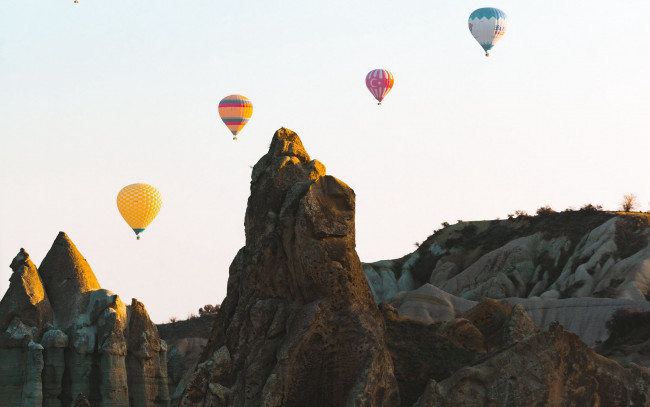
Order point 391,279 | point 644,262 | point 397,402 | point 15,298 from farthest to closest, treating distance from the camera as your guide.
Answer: point 391,279, point 644,262, point 15,298, point 397,402

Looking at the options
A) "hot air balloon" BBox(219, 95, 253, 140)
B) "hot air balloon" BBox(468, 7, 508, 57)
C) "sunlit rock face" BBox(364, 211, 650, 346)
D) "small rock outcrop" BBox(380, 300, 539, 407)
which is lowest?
"small rock outcrop" BBox(380, 300, 539, 407)

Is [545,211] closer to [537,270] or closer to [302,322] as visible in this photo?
[537,270]

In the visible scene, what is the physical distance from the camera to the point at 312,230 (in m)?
35.4

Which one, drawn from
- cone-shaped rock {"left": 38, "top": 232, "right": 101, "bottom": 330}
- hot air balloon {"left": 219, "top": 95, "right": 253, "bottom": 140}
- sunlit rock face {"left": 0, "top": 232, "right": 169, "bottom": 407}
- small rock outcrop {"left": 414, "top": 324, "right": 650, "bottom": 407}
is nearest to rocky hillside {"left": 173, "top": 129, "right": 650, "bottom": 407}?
small rock outcrop {"left": 414, "top": 324, "right": 650, "bottom": 407}

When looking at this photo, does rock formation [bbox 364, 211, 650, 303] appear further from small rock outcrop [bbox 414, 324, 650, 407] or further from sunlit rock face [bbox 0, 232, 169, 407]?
small rock outcrop [bbox 414, 324, 650, 407]

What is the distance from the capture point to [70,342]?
59.9 metres

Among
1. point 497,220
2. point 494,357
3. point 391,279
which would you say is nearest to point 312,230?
point 494,357

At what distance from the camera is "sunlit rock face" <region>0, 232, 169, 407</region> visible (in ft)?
192

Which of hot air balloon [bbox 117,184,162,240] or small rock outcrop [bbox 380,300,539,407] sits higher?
hot air balloon [bbox 117,184,162,240]

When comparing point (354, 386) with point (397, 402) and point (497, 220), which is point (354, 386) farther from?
point (497, 220)

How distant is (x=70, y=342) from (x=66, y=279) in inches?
123

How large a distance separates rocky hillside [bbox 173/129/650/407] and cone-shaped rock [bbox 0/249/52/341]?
21.6m

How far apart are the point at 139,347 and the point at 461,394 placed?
3137 cm

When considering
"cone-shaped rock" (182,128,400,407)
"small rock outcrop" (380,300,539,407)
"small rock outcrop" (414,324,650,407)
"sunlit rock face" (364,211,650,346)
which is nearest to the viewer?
"small rock outcrop" (414,324,650,407)
